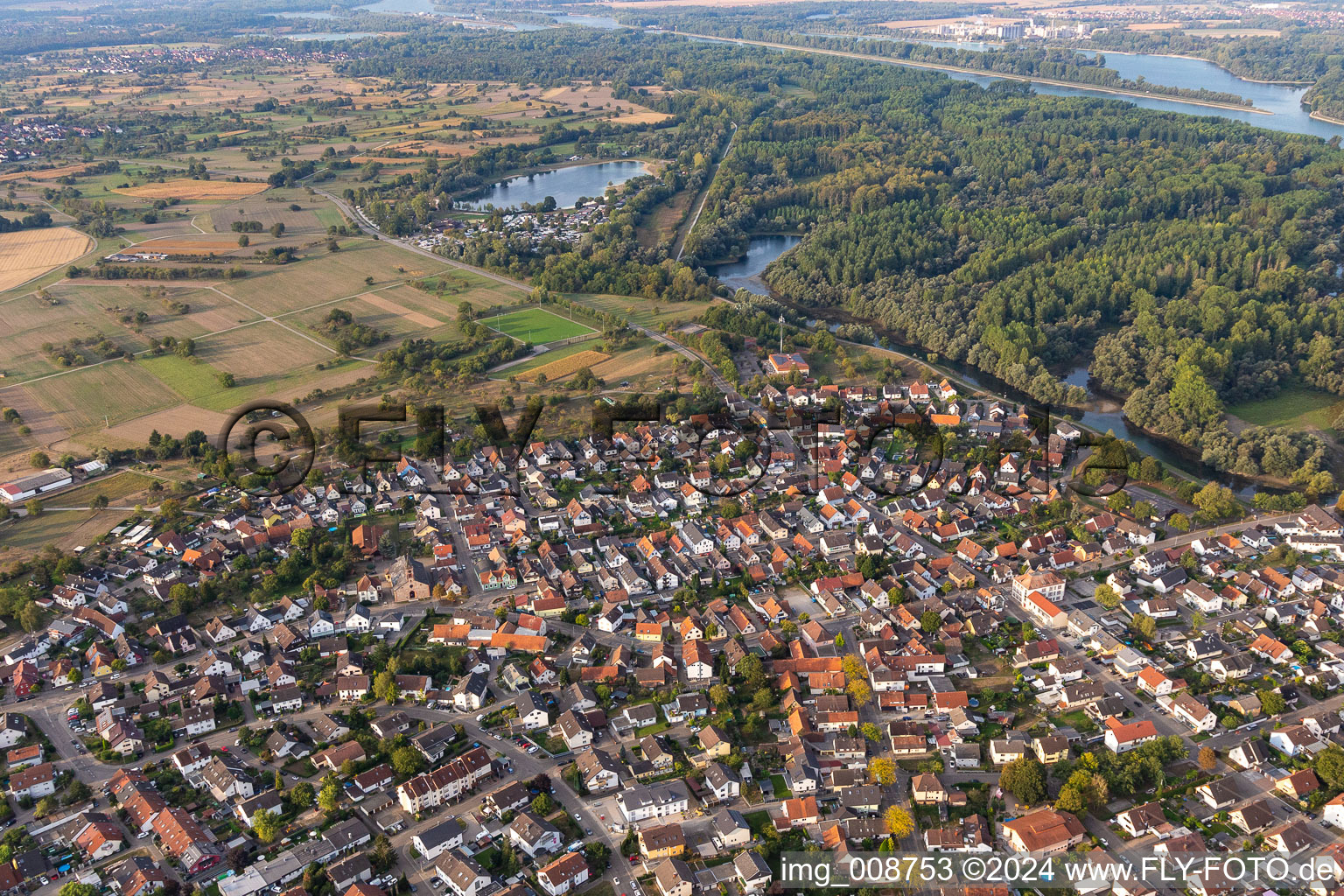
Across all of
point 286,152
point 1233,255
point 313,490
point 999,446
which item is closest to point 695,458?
point 999,446

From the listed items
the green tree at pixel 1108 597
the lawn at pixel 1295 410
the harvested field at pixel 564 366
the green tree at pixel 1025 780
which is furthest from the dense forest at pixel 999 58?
the green tree at pixel 1025 780

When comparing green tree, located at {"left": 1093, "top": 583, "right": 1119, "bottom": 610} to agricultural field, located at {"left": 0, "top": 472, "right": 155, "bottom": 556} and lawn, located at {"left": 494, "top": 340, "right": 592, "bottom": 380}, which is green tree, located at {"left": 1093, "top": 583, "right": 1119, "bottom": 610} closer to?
lawn, located at {"left": 494, "top": 340, "right": 592, "bottom": 380}

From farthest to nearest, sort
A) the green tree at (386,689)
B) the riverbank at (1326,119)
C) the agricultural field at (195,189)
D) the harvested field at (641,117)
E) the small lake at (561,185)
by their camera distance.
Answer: the harvested field at (641,117) < the riverbank at (1326,119) < the small lake at (561,185) < the agricultural field at (195,189) < the green tree at (386,689)

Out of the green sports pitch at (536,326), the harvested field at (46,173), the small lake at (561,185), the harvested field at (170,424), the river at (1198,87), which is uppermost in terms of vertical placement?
the river at (1198,87)

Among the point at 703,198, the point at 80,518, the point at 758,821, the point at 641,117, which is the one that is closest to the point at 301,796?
the point at 758,821

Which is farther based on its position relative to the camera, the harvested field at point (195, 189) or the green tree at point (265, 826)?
the harvested field at point (195, 189)

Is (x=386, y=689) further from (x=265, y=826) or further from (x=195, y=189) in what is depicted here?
(x=195, y=189)

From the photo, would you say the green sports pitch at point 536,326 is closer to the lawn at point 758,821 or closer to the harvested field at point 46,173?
the lawn at point 758,821

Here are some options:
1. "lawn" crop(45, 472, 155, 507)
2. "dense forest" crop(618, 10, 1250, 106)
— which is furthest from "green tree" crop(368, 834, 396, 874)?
"dense forest" crop(618, 10, 1250, 106)
